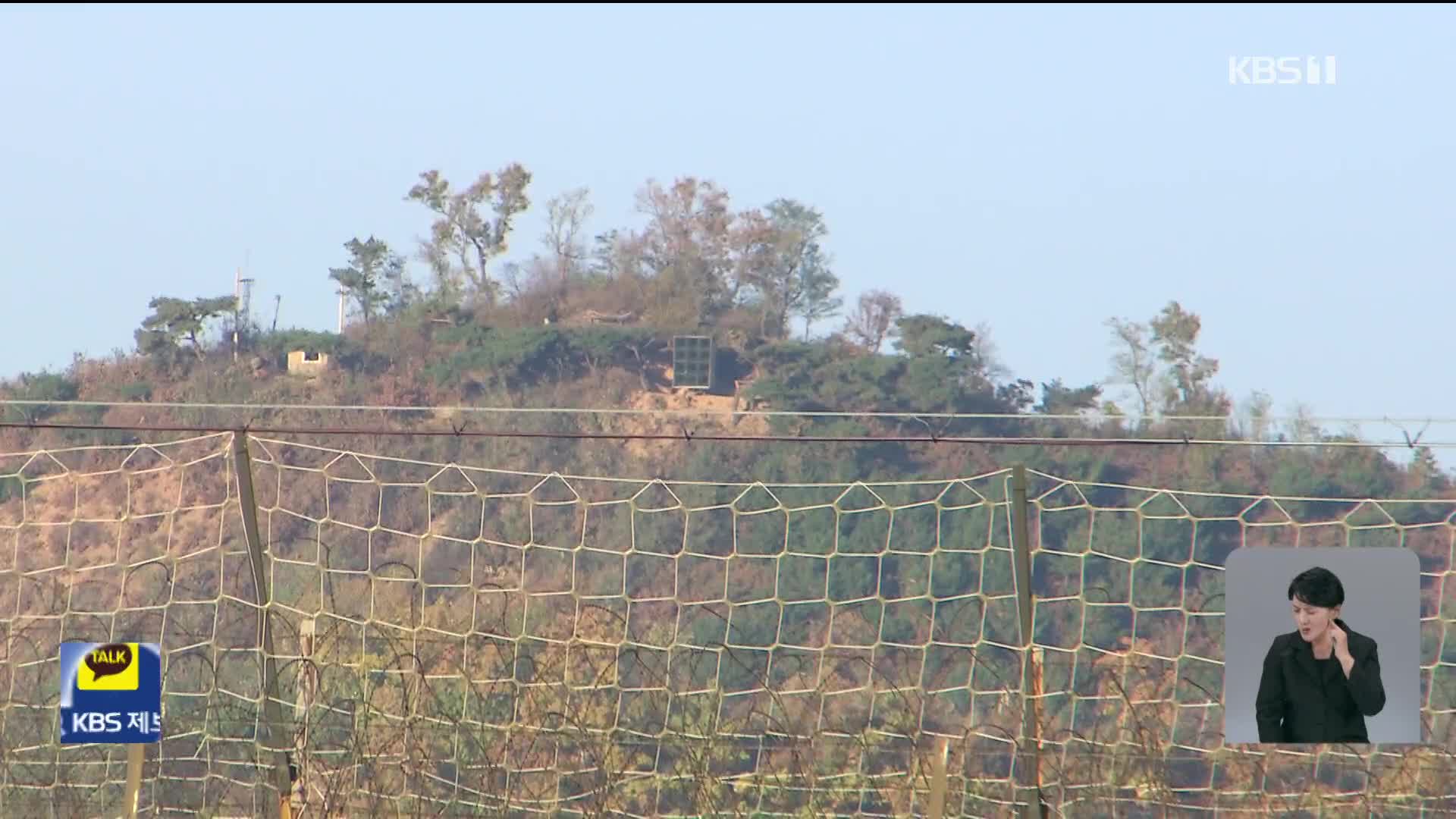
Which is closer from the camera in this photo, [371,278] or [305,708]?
[305,708]

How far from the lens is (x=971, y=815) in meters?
5.45

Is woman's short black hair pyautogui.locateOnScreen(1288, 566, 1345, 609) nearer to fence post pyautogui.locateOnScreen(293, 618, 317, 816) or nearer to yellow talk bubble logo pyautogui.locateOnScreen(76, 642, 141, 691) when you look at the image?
fence post pyautogui.locateOnScreen(293, 618, 317, 816)

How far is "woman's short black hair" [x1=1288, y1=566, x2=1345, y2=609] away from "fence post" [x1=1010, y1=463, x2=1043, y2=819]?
741 mm

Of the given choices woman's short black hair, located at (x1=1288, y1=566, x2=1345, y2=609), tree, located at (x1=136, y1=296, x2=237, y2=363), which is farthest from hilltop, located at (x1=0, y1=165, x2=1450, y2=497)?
woman's short black hair, located at (x1=1288, y1=566, x2=1345, y2=609)

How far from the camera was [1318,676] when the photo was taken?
15.8ft

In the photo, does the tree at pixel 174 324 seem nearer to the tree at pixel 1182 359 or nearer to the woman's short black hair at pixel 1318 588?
the tree at pixel 1182 359

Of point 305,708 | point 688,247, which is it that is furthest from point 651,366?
point 305,708

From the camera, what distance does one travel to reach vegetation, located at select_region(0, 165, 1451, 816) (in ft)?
16.4

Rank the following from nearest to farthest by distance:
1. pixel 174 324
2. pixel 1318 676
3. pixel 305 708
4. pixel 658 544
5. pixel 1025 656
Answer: pixel 1025 656 → pixel 1318 676 → pixel 305 708 → pixel 658 544 → pixel 174 324

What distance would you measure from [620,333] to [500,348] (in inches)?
161

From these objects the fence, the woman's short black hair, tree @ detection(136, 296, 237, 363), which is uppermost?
tree @ detection(136, 296, 237, 363)

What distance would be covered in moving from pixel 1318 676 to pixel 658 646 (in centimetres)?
162

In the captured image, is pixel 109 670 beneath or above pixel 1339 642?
beneath

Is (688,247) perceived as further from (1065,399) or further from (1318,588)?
(1318,588)
